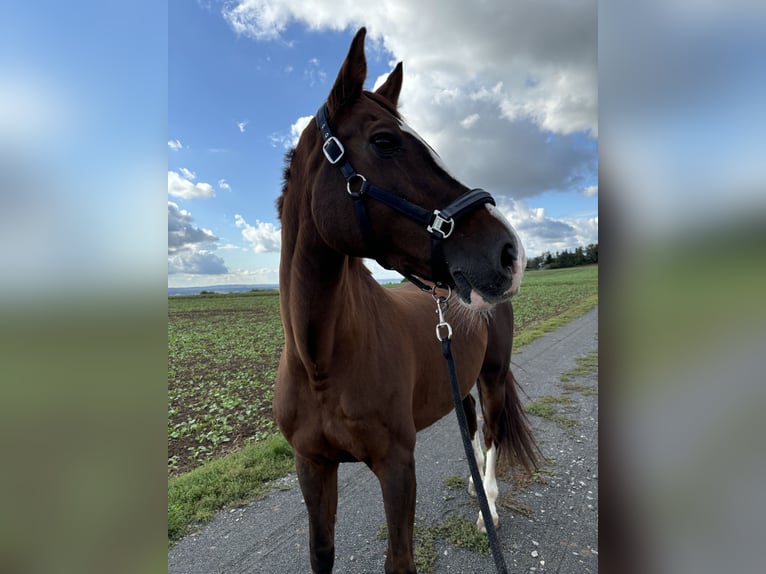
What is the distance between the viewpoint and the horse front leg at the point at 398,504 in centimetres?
210

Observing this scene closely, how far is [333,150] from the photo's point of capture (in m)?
1.87

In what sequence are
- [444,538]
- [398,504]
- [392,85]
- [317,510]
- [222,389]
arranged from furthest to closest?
[222,389] < [444,538] < [317,510] < [392,85] < [398,504]

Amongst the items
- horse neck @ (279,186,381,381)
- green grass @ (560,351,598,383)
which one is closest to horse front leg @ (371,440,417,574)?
horse neck @ (279,186,381,381)

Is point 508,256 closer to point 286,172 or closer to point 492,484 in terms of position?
point 286,172

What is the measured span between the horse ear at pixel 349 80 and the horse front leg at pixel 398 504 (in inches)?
71.3

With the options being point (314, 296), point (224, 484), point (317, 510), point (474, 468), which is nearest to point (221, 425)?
point (224, 484)

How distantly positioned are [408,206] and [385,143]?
325mm

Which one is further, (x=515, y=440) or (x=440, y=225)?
(x=515, y=440)

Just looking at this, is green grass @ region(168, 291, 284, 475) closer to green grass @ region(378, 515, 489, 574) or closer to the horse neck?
the horse neck

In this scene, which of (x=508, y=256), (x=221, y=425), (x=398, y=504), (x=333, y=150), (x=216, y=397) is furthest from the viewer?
(x=216, y=397)

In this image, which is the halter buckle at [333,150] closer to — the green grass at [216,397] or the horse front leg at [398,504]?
the green grass at [216,397]

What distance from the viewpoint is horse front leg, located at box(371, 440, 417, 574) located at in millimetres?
2104
